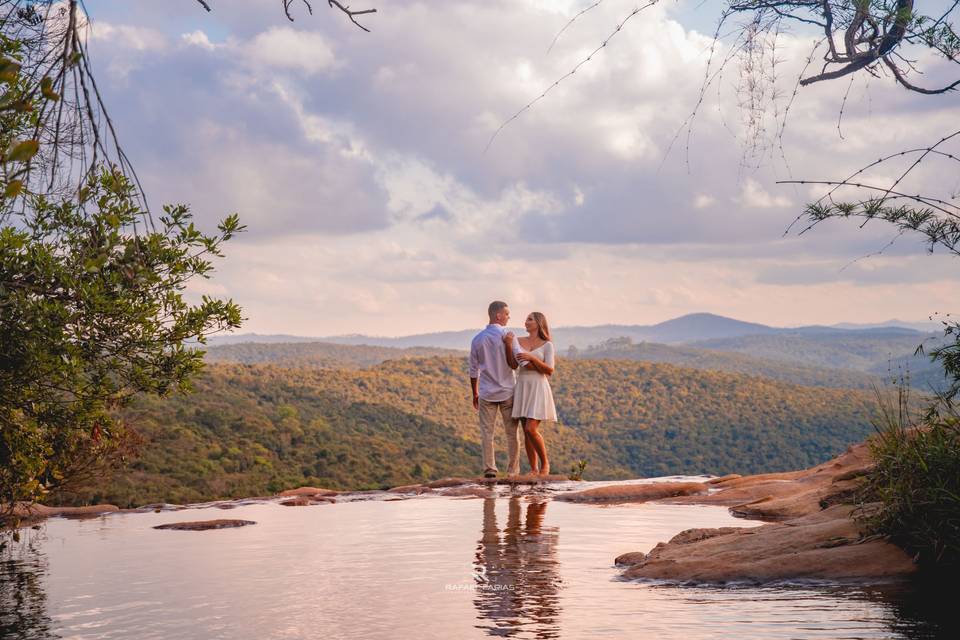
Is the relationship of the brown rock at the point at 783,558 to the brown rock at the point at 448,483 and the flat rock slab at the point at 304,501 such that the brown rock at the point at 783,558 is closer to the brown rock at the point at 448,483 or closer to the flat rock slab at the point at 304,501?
the flat rock slab at the point at 304,501

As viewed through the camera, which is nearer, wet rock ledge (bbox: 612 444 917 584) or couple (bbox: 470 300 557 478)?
wet rock ledge (bbox: 612 444 917 584)

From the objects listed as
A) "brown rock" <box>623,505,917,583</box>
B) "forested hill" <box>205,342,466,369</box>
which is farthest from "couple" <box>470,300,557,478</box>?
"forested hill" <box>205,342,466,369</box>

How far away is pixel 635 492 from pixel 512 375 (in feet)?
7.63

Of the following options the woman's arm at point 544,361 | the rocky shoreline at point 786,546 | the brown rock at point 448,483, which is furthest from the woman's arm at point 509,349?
the rocky shoreline at point 786,546

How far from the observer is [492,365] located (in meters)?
13.8

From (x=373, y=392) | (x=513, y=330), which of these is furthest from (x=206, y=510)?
(x=373, y=392)

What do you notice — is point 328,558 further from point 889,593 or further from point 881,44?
point 881,44

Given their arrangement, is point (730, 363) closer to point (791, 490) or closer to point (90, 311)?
point (791, 490)

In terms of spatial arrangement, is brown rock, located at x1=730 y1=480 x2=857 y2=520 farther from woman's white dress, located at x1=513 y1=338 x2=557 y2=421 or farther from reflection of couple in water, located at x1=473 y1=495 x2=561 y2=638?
woman's white dress, located at x1=513 y1=338 x2=557 y2=421

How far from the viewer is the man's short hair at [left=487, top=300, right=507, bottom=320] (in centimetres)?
1370

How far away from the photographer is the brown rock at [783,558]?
22.4ft

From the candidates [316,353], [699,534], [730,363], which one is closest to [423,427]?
[699,534]

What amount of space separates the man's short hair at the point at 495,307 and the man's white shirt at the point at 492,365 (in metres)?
0.17

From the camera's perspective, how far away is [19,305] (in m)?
6.68
